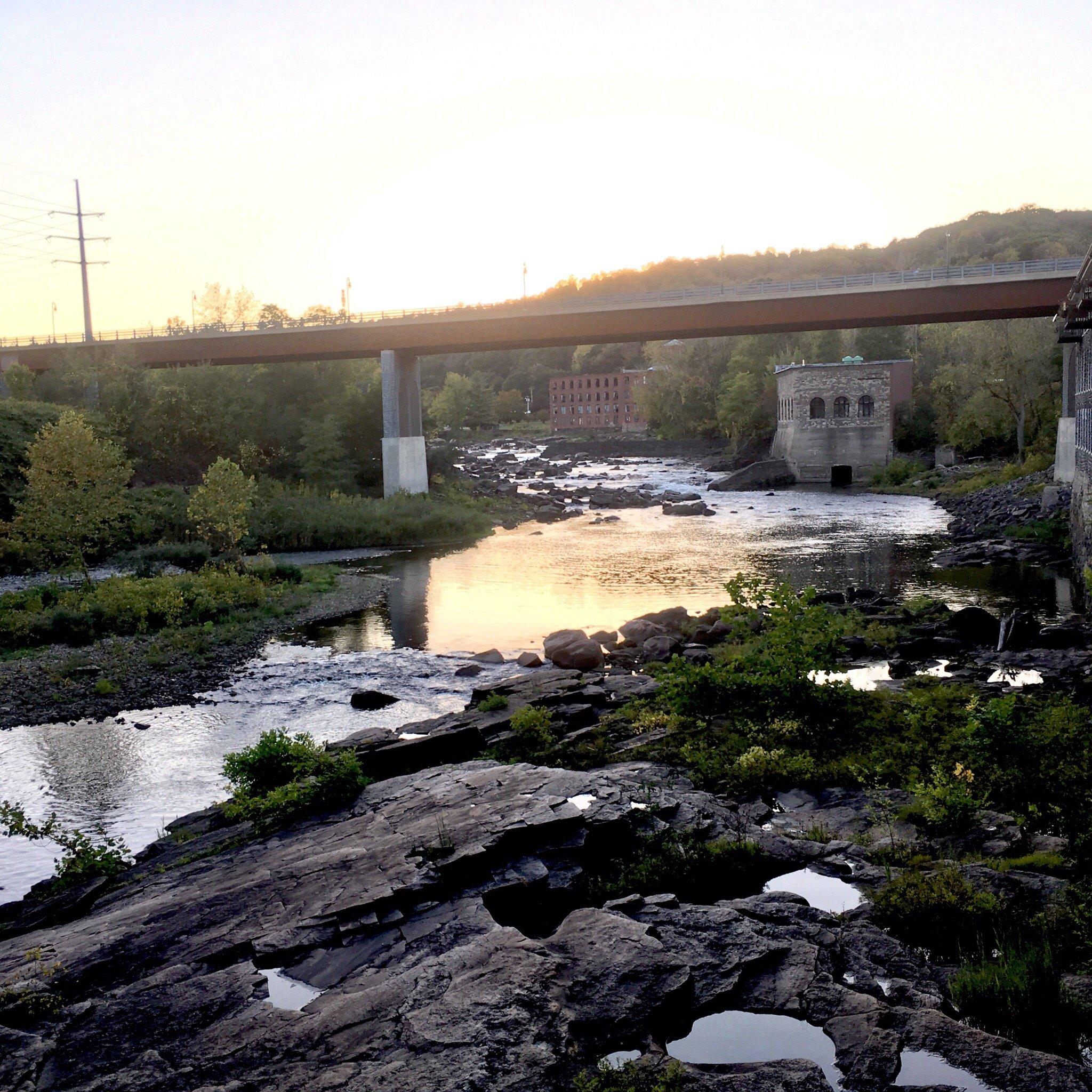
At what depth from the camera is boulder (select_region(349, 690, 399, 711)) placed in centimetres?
2128

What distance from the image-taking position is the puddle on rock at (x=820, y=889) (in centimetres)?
1134

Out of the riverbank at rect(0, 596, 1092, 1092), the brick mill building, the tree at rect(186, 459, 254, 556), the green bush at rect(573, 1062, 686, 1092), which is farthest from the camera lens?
the brick mill building

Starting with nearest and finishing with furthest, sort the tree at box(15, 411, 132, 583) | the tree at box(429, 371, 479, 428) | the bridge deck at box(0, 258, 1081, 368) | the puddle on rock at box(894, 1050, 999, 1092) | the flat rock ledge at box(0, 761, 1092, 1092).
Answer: the puddle on rock at box(894, 1050, 999, 1092) → the flat rock ledge at box(0, 761, 1092, 1092) → the tree at box(15, 411, 132, 583) → the bridge deck at box(0, 258, 1081, 368) → the tree at box(429, 371, 479, 428)

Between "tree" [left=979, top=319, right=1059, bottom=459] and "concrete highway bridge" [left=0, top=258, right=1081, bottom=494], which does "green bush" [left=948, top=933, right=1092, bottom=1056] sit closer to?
"concrete highway bridge" [left=0, top=258, right=1081, bottom=494]

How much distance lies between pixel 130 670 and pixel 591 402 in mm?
141851

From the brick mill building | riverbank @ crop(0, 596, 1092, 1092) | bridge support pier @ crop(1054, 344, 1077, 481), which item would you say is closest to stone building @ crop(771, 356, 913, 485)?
bridge support pier @ crop(1054, 344, 1077, 481)

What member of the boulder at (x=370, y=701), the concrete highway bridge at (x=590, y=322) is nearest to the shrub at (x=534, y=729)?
the boulder at (x=370, y=701)

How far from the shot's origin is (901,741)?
631 inches

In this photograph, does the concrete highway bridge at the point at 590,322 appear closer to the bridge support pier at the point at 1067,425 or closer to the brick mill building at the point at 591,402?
the bridge support pier at the point at 1067,425

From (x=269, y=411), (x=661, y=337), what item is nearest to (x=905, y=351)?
(x=661, y=337)

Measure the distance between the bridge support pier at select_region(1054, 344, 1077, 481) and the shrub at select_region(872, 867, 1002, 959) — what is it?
4083 centimetres

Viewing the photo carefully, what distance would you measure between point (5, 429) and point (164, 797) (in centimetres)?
3843

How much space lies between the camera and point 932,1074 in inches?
322

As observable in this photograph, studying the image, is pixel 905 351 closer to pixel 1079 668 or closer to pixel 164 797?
pixel 1079 668
